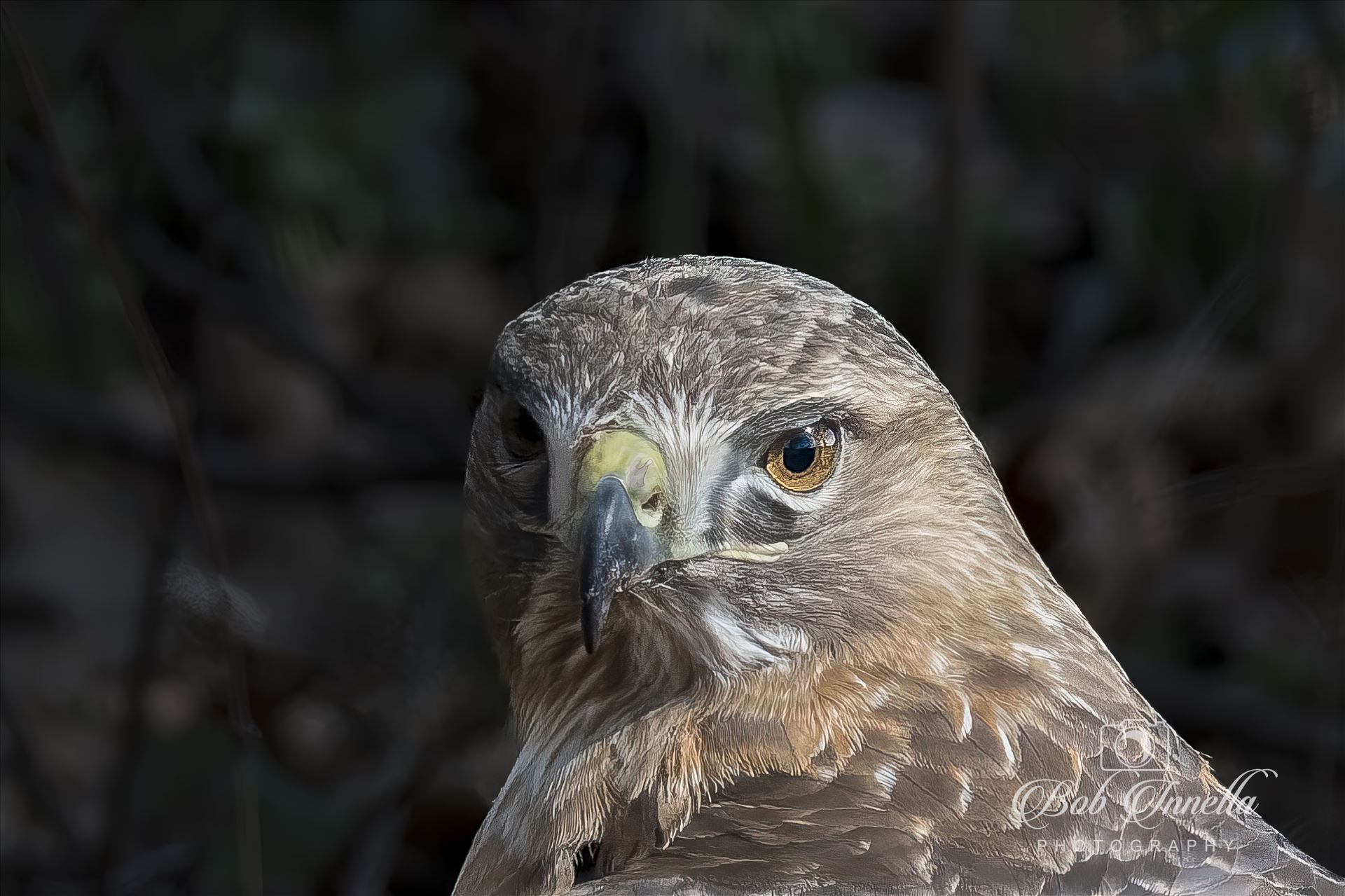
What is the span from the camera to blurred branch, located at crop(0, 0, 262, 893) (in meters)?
2.48

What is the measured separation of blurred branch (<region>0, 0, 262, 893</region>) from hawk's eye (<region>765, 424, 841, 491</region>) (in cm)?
114

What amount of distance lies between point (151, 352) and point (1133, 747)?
61.3 inches

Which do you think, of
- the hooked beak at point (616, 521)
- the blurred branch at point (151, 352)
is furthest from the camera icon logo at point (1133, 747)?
the blurred branch at point (151, 352)

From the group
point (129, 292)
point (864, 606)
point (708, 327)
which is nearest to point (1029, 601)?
point (864, 606)

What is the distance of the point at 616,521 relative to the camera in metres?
1.66

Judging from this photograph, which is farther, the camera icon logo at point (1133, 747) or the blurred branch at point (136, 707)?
the blurred branch at point (136, 707)

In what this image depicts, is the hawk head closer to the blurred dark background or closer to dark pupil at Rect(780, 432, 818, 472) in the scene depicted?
dark pupil at Rect(780, 432, 818, 472)

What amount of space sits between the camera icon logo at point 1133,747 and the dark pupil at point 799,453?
1.52 ft

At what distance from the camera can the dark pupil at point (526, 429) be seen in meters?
1.91

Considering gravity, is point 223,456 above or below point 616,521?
above

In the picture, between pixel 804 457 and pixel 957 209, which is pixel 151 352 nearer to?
pixel 804 457

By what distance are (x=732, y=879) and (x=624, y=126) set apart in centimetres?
284

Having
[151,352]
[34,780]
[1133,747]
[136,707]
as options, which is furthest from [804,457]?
[34,780]

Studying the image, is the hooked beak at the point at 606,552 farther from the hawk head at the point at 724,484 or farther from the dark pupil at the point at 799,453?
the dark pupil at the point at 799,453
